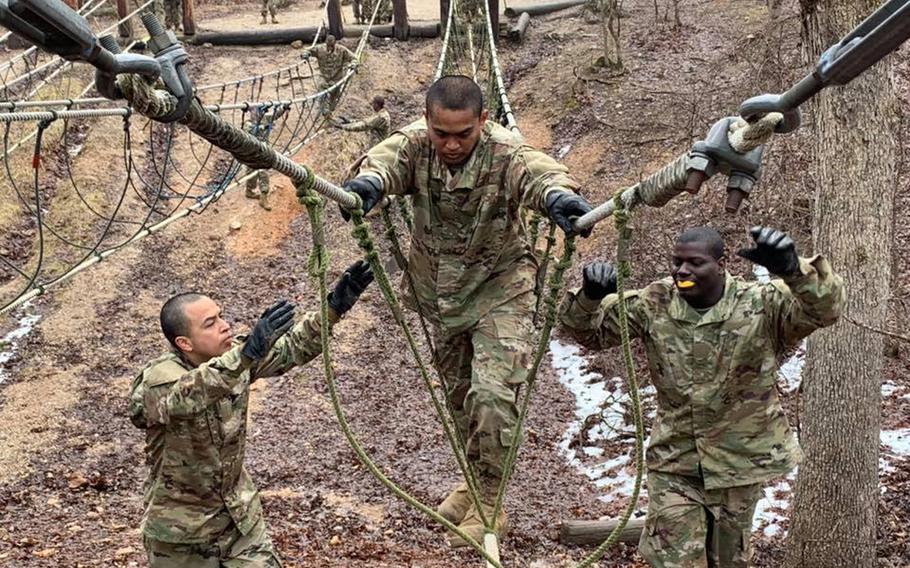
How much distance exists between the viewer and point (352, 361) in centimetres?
964

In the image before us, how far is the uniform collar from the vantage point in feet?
12.7

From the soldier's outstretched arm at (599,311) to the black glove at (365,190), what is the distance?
0.75 m

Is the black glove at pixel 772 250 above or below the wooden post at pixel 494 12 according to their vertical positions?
below

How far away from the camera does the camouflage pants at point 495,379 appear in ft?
13.3

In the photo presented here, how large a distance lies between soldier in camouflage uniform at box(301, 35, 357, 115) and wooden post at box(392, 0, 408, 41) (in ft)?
13.1

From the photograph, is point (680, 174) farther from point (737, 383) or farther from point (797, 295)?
point (737, 383)

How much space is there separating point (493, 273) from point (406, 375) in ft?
17.1

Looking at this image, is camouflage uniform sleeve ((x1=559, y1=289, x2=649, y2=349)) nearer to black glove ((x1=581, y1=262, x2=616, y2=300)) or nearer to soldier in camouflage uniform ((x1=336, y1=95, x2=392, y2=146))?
black glove ((x1=581, y1=262, x2=616, y2=300))

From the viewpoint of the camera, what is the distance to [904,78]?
11.6 metres

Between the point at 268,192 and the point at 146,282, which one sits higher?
the point at 268,192

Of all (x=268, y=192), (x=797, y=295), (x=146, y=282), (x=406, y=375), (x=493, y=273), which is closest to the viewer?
(x=797, y=295)

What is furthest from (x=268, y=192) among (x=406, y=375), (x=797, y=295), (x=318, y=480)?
(x=797, y=295)

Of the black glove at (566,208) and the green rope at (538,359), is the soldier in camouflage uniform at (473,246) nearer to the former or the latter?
the green rope at (538,359)

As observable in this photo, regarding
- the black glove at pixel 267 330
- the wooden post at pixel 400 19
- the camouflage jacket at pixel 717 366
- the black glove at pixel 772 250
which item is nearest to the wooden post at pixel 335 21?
the wooden post at pixel 400 19
